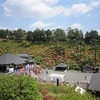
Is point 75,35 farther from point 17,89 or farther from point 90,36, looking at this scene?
point 17,89

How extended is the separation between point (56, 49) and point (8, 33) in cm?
4226

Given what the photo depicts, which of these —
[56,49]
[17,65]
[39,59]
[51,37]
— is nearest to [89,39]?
[51,37]

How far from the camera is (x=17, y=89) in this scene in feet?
56.6

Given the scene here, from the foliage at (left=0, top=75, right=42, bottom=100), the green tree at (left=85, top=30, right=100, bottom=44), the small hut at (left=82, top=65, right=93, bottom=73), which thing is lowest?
the small hut at (left=82, top=65, right=93, bottom=73)

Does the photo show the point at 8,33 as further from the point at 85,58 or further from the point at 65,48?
the point at 85,58

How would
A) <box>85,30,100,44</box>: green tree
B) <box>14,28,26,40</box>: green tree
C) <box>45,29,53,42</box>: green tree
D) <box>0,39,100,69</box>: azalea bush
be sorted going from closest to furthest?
<box>0,39,100,69</box>: azalea bush < <box>85,30,100,44</box>: green tree < <box>45,29,53,42</box>: green tree < <box>14,28,26,40</box>: green tree

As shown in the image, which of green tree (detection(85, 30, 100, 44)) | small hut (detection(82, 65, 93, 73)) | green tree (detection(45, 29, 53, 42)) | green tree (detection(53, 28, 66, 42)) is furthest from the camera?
green tree (detection(45, 29, 53, 42))

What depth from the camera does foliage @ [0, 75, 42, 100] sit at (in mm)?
17078

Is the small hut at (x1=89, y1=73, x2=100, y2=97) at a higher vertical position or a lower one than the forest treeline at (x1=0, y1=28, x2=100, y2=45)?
lower

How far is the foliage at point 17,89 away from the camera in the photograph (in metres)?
17.1

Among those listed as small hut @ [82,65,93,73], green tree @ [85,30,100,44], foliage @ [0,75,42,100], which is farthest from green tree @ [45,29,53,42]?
foliage @ [0,75,42,100]

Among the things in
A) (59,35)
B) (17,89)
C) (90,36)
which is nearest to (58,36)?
(59,35)

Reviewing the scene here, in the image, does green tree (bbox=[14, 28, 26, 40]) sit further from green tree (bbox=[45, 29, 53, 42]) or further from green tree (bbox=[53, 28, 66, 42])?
green tree (bbox=[53, 28, 66, 42])

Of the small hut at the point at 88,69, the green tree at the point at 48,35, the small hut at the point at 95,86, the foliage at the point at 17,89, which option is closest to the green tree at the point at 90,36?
the green tree at the point at 48,35
